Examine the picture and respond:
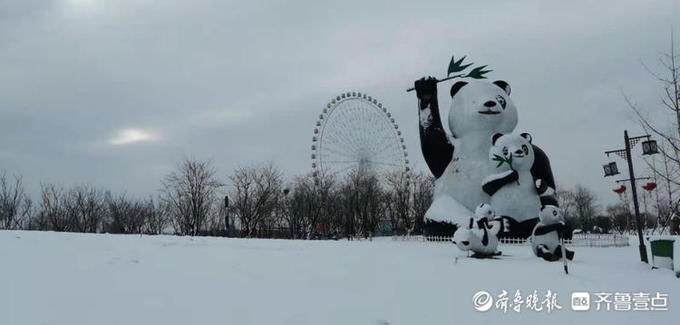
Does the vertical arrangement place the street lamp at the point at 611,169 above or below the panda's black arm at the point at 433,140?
below

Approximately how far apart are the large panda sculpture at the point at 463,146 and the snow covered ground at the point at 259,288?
28.5ft

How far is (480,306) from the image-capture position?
6.24 meters

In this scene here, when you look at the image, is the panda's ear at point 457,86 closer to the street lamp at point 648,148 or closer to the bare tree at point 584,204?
the street lamp at point 648,148

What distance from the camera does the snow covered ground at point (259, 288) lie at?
470 cm

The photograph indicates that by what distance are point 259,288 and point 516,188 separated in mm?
13051

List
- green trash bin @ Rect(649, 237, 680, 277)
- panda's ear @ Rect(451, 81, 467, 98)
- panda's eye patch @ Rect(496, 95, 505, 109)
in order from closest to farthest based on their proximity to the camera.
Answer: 1. green trash bin @ Rect(649, 237, 680, 277)
2. panda's eye patch @ Rect(496, 95, 505, 109)
3. panda's ear @ Rect(451, 81, 467, 98)

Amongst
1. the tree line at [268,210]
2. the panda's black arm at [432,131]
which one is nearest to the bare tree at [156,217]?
the tree line at [268,210]

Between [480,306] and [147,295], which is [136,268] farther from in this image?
[480,306]

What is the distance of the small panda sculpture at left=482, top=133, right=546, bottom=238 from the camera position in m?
16.2

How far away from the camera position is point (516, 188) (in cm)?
1669

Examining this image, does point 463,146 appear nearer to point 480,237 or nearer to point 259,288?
point 480,237

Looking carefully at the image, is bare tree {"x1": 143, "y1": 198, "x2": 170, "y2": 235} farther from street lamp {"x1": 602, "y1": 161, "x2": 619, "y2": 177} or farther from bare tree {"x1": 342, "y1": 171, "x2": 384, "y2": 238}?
street lamp {"x1": 602, "y1": 161, "x2": 619, "y2": 177}

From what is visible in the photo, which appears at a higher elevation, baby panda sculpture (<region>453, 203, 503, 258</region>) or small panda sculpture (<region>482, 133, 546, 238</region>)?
small panda sculpture (<region>482, 133, 546, 238</region>)

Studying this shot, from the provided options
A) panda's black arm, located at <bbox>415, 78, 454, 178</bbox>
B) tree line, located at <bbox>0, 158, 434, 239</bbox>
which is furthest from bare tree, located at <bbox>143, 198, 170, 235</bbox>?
panda's black arm, located at <bbox>415, 78, 454, 178</bbox>
